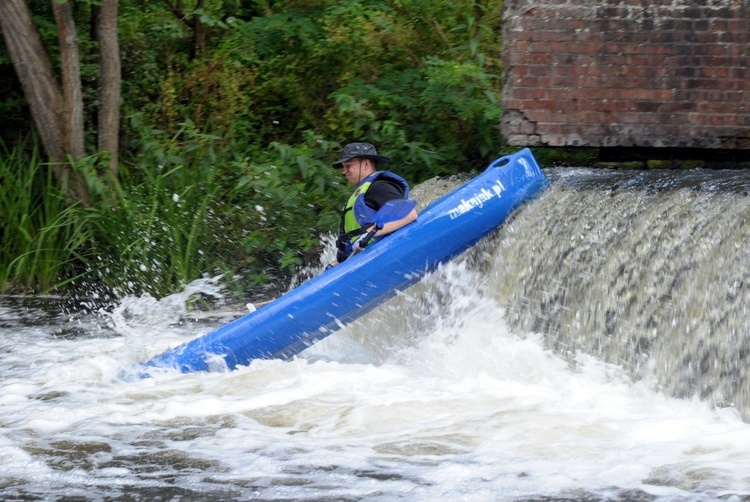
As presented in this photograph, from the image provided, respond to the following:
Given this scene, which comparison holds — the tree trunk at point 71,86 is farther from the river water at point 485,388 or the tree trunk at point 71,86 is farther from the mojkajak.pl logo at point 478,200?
the mojkajak.pl logo at point 478,200

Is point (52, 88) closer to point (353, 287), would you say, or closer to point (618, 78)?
point (353, 287)

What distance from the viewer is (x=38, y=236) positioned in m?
8.14

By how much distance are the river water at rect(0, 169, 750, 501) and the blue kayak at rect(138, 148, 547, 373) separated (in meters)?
0.14

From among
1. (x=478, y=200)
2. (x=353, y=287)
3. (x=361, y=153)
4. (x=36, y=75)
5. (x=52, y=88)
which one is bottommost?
(x=353, y=287)

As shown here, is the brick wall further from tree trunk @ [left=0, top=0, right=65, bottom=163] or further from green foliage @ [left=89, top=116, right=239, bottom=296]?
tree trunk @ [left=0, top=0, right=65, bottom=163]

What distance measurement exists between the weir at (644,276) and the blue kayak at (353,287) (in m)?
0.28

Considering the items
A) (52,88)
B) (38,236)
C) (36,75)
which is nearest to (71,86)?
(52,88)

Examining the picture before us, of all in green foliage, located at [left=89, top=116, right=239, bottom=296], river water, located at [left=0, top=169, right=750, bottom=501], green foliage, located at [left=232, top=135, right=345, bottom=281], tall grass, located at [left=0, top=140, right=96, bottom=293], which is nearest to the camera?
river water, located at [left=0, top=169, right=750, bottom=501]

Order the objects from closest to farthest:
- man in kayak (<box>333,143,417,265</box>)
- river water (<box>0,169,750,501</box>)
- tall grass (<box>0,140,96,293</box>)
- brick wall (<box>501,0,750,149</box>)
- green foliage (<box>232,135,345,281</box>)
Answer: river water (<box>0,169,750,501</box>) < man in kayak (<box>333,143,417,265</box>) < brick wall (<box>501,0,750,149</box>) < tall grass (<box>0,140,96,293</box>) < green foliage (<box>232,135,345,281</box>)

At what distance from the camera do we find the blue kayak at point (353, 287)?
19.4ft

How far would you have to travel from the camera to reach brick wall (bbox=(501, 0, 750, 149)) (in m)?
7.52

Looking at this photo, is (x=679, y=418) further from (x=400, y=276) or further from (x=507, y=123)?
(x=507, y=123)

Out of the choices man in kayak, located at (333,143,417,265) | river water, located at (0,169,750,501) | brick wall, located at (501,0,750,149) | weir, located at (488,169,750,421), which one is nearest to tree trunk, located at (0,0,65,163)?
river water, located at (0,169,750,501)

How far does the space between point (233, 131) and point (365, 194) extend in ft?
11.7
